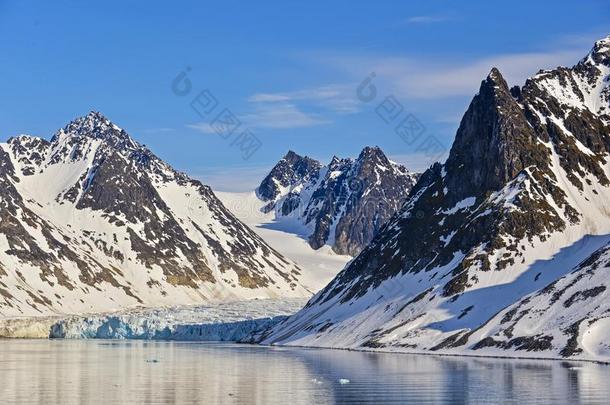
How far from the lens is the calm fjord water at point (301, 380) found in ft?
302

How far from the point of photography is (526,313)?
541 ft

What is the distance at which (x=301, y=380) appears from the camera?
112938mm

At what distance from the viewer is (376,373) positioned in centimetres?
12238

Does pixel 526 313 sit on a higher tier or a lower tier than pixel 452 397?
higher

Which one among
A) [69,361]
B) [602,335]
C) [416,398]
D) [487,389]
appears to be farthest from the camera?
[69,361]

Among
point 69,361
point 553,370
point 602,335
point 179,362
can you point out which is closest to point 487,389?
point 553,370

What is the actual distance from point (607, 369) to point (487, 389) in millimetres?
28324

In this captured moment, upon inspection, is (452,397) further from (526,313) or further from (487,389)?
(526,313)

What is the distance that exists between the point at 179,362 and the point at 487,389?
63.2 meters

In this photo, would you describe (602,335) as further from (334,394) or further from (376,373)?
(334,394)

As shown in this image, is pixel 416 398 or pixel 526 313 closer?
pixel 416 398

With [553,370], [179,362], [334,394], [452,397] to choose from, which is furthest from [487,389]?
[179,362]

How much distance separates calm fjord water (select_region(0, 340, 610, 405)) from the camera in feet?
302

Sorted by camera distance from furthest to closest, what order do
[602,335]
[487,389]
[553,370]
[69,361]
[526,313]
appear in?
1. [526,313]
2. [69,361]
3. [602,335]
4. [553,370]
5. [487,389]
